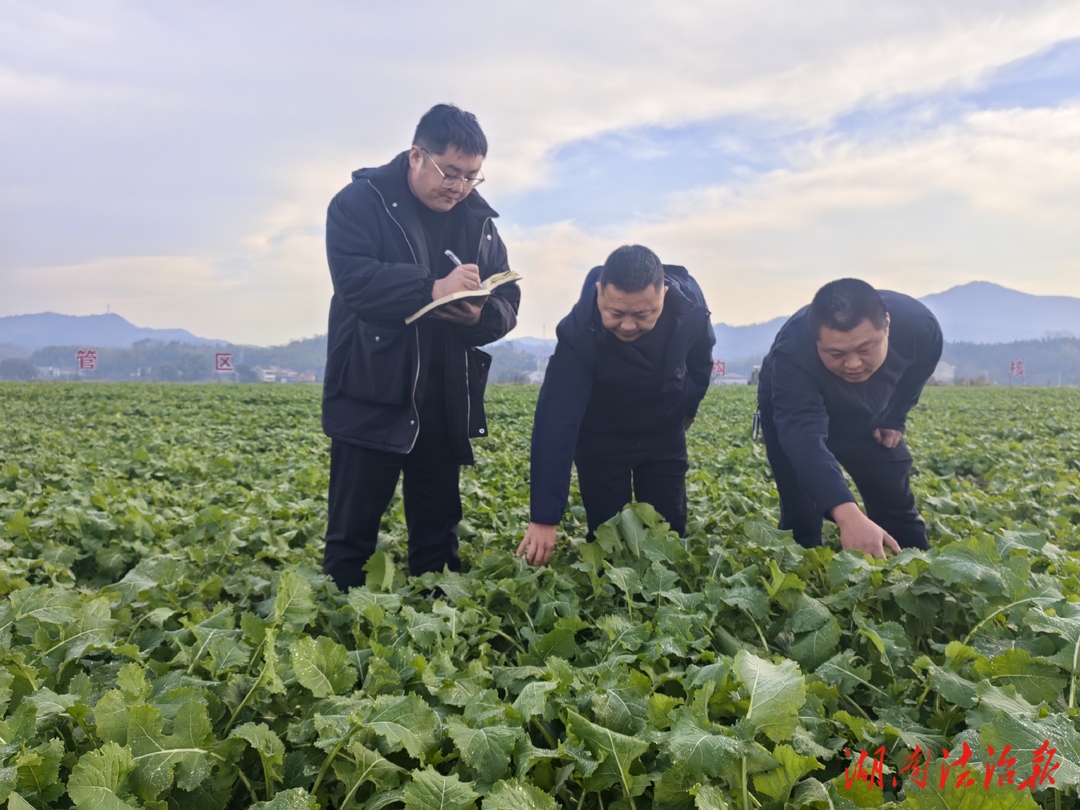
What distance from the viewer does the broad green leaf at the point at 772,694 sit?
1.61 meters

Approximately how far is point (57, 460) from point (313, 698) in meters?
6.99

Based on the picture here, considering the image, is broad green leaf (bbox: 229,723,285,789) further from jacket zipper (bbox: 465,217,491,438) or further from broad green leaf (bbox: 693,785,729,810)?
jacket zipper (bbox: 465,217,491,438)

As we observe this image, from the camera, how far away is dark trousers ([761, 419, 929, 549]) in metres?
3.79

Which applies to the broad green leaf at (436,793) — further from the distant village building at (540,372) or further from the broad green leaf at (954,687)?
the distant village building at (540,372)

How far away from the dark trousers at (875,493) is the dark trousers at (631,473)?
621mm

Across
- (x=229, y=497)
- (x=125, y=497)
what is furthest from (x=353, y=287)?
(x=229, y=497)

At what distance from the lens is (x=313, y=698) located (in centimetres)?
185

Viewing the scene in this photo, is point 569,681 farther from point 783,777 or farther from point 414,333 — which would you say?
point 414,333

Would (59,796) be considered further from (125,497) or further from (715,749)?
(125,497)

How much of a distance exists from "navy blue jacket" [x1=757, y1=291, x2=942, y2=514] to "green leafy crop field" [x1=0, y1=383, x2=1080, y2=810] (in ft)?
1.41

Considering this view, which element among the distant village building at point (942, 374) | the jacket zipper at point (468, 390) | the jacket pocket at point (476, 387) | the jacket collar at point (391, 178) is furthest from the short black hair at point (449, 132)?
the distant village building at point (942, 374)

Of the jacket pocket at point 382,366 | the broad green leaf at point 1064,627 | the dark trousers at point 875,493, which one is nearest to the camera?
the broad green leaf at point 1064,627

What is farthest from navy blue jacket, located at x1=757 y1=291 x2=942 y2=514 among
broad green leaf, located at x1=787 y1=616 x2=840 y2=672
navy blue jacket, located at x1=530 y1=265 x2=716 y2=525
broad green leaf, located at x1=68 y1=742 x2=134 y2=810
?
broad green leaf, located at x1=68 y1=742 x2=134 y2=810

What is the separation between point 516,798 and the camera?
4.58 ft
